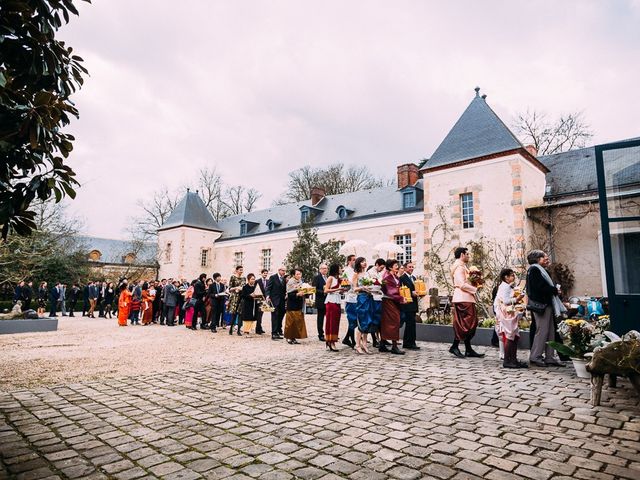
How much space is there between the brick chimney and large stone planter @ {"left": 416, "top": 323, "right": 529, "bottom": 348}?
622 inches

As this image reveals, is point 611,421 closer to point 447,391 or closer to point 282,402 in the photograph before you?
point 447,391

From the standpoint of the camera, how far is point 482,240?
56.3 feet

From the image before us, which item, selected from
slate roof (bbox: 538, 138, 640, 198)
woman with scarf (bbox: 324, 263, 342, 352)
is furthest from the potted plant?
slate roof (bbox: 538, 138, 640, 198)

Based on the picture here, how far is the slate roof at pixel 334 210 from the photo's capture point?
24.5m

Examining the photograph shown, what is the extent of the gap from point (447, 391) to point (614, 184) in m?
3.83

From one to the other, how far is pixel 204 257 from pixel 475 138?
2498 centimetres

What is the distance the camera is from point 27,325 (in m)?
11.7

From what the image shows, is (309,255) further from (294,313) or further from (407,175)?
(294,313)

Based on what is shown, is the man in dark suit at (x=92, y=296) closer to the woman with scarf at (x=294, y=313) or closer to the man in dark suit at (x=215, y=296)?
the man in dark suit at (x=215, y=296)

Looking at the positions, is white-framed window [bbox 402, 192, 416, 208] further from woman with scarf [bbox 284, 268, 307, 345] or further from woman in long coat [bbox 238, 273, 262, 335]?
woman with scarf [bbox 284, 268, 307, 345]

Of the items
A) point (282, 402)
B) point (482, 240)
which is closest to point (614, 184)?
point (282, 402)

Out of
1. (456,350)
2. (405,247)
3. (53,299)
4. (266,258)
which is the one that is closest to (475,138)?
(405,247)

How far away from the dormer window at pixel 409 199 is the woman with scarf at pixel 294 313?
606 inches

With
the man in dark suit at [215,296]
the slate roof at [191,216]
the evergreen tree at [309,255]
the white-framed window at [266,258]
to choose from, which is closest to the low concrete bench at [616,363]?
the man in dark suit at [215,296]
